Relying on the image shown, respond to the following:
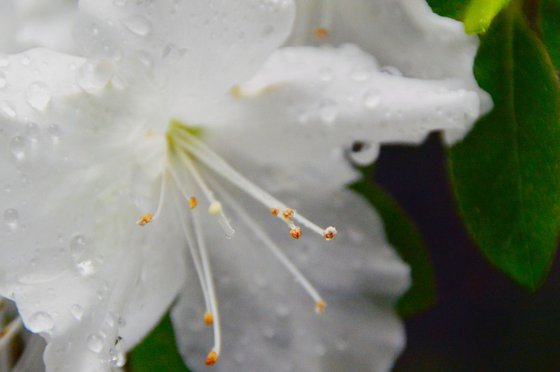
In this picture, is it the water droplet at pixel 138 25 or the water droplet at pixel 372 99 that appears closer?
the water droplet at pixel 138 25

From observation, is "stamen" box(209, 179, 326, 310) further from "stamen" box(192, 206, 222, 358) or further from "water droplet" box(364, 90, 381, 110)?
"water droplet" box(364, 90, 381, 110)

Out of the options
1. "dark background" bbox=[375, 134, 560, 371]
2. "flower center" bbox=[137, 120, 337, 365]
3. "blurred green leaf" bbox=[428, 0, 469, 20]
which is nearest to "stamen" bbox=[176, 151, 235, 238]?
"flower center" bbox=[137, 120, 337, 365]

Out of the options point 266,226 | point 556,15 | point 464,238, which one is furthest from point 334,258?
point 464,238

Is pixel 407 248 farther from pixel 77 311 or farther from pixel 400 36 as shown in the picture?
pixel 77 311

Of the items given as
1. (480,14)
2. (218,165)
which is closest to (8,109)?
(218,165)

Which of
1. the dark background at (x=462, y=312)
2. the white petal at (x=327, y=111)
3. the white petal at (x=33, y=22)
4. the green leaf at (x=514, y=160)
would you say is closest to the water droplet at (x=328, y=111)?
the white petal at (x=327, y=111)

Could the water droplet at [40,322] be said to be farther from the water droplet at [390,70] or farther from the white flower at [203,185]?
the water droplet at [390,70]
